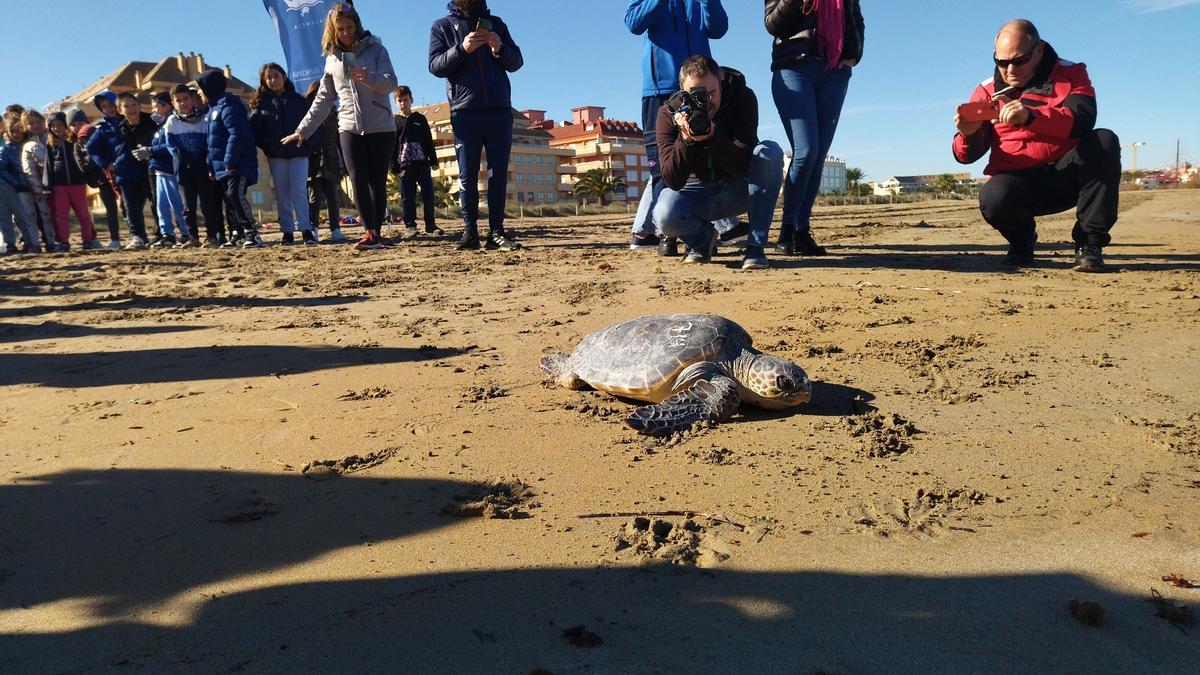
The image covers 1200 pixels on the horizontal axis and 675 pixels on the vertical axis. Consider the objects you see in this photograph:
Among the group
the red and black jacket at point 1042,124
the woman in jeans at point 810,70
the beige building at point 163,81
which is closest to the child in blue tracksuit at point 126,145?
the woman in jeans at point 810,70

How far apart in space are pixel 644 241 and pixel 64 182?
8814 mm

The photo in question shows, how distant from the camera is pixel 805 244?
6352 millimetres

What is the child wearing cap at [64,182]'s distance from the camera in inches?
421

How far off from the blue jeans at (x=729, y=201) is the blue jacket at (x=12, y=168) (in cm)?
971

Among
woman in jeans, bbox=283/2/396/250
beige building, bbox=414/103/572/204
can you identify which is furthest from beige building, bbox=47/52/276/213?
woman in jeans, bbox=283/2/396/250

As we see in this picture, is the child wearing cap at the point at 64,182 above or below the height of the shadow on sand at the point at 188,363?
above

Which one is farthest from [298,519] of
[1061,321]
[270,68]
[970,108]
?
[270,68]

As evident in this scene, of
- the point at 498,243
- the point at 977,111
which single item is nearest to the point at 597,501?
the point at 977,111

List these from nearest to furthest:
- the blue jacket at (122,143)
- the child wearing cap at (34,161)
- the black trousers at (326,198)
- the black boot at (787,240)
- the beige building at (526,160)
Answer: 1. the black boot at (787,240)
2. the black trousers at (326,198)
3. the blue jacket at (122,143)
4. the child wearing cap at (34,161)
5. the beige building at (526,160)

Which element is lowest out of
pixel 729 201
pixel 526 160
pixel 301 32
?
pixel 729 201

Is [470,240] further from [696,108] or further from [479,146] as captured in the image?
[696,108]

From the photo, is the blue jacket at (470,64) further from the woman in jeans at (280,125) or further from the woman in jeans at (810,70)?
the woman in jeans at (280,125)

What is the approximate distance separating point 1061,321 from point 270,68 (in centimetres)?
853

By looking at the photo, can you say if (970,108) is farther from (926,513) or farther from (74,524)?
(74,524)
